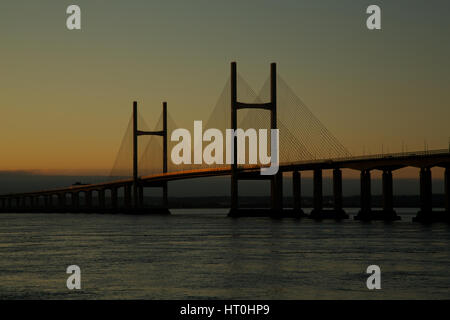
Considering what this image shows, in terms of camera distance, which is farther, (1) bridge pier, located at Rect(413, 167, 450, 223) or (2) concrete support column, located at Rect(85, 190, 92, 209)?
(2) concrete support column, located at Rect(85, 190, 92, 209)

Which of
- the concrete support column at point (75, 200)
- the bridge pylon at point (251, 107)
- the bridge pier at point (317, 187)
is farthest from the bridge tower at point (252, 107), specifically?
the concrete support column at point (75, 200)

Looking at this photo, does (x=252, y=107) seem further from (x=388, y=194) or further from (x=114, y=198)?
(x=114, y=198)

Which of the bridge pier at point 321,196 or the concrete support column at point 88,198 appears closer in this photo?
the bridge pier at point 321,196

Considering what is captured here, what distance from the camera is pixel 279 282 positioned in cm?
2641

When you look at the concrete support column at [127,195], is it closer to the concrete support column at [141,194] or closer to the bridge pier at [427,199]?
the concrete support column at [141,194]

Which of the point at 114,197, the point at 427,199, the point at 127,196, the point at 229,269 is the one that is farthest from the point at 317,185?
the point at 229,269

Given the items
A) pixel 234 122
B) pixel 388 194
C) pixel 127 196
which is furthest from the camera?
pixel 127 196

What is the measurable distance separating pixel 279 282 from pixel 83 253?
16.9m

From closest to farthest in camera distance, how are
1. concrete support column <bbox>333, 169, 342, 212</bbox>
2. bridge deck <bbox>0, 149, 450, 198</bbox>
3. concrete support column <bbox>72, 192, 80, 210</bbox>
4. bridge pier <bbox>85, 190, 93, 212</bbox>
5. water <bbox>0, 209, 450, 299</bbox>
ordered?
water <bbox>0, 209, 450, 299</bbox>
bridge deck <bbox>0, 149, 450, 198</bbox>
concrete support column <bbox>333, 169, 342, 212</bbox>
bridge pier <bbox>85, 190, 93, 212</bbox>
concrete support column <bbox>72, 192, 80, 210</bbox>

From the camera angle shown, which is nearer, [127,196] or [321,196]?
[321,196]

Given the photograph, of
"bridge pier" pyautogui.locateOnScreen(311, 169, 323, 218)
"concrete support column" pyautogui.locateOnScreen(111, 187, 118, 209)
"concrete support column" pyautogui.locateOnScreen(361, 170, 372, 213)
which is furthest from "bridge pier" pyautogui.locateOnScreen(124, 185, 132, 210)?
"concrete support column" pyautogui.locateOnScreen(361, 170, 372, 213)

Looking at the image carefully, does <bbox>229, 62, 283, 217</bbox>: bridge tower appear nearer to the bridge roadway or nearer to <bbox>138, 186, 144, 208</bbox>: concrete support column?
the bridge roadway

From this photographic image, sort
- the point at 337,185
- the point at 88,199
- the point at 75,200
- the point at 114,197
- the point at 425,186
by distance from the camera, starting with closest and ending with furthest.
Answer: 1. the point at 425,186
2. the point at 337,185
3. the point at 114,197
4. the point at 88,199
5. the point at 75,200
